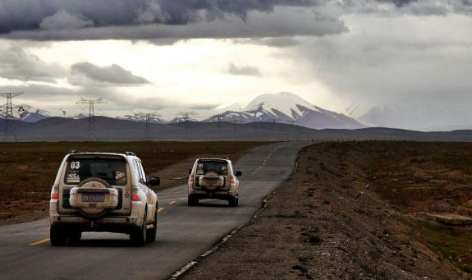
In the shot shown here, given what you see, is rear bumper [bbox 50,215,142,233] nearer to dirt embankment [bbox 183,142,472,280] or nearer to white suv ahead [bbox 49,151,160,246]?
white suv ahead [bbox 49,151,160,246]

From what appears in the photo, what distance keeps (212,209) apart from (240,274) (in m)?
22.0

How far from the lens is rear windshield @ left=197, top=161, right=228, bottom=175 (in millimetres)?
40000

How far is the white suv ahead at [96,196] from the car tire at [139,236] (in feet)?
0.11

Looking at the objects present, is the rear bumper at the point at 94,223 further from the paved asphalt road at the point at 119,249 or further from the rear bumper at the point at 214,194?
the rear bumper at the point at 214,194

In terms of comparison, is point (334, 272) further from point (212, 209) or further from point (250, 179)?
point (250, 179)

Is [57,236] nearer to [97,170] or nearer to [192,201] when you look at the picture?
[97,170]

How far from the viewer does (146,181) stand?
22.8 metres

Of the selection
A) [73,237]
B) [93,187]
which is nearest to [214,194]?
[73,237]

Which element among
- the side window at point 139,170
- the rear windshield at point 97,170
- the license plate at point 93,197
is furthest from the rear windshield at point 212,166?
the license plate at point 93,197

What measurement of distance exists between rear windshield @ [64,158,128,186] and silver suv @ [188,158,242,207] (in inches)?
728

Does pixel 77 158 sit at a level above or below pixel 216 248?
above

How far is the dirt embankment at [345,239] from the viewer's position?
1834cm

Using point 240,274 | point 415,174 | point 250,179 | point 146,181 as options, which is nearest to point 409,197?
point 250,179

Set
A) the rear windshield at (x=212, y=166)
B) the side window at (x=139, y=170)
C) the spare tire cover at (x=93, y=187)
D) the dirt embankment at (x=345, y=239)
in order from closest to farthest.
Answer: the dirt embankment at (x=345, y=239)
the spare tire cover at (x=93, y=187)
the side window at (x=139, y=170)
the rear windshield at (x=212, y=166)
